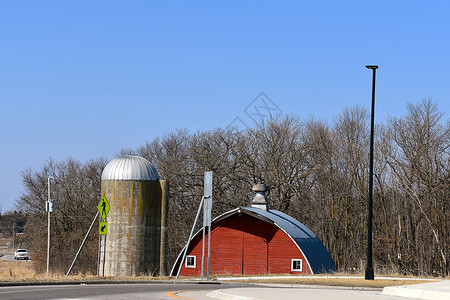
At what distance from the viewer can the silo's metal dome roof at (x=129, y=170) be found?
114ft

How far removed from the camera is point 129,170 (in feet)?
115

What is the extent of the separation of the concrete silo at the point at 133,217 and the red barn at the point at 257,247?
25.1 feet

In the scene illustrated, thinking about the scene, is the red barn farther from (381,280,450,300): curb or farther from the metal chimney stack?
(381,280,450,300): curb

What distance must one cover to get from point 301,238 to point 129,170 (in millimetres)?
13624

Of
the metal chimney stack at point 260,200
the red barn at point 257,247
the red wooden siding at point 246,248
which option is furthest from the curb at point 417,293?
the metal chimney stack at point 260,200

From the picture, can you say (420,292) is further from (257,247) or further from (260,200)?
(260,200)

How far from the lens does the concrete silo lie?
3456cm

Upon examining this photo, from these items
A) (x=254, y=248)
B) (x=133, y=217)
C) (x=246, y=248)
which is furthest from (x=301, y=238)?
(x=133, y=217)

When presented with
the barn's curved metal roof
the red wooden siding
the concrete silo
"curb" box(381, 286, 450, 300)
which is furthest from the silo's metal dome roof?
"curb" box(381, 286, 450, 300)

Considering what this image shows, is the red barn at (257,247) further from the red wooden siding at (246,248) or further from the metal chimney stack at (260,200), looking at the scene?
the metal chimney stack at (260,200)

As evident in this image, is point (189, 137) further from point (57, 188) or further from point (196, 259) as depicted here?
point (196, 259)

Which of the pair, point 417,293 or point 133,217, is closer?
point 417,293

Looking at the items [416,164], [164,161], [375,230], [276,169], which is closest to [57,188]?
[164,161]

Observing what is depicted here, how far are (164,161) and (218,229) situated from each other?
33876 millimetres
